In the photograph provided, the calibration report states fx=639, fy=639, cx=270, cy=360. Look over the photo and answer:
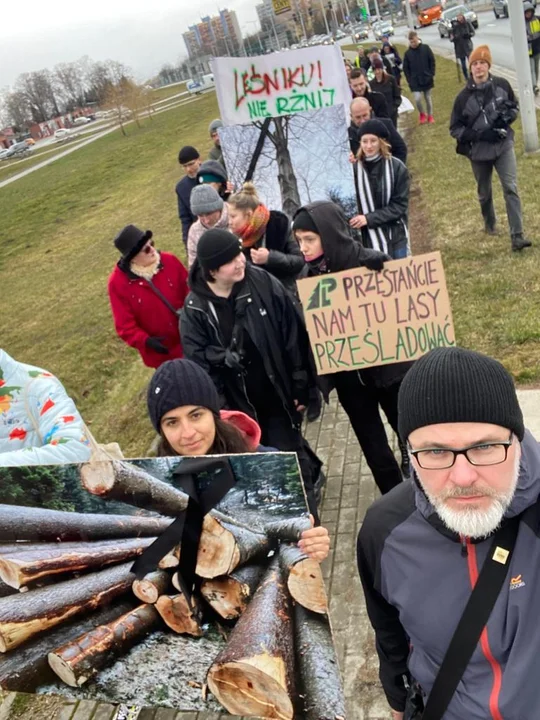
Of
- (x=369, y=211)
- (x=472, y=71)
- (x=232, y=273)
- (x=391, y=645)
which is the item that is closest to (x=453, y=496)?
(x=391, y=645)

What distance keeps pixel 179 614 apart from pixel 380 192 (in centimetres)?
399

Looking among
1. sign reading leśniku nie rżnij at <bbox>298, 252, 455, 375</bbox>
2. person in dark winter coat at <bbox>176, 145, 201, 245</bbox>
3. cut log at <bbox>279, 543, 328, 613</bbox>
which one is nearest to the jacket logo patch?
cut log at <bbox>279, 543, 328, 613</bbox>

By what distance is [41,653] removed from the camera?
6.80 ft

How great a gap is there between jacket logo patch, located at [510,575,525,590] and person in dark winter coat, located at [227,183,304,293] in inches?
114

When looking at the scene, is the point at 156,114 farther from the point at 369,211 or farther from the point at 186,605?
the point at 186,605

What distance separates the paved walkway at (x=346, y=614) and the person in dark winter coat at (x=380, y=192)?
165 cm

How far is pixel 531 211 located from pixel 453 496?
6880 mm

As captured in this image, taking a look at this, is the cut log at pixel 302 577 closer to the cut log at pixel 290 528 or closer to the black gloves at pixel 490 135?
the cut log at pixel 290 528

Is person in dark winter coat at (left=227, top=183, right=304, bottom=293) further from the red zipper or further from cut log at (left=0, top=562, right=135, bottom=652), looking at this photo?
the red zipper

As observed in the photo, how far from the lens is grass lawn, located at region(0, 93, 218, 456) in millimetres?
7547

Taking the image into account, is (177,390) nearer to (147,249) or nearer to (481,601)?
(481,601)

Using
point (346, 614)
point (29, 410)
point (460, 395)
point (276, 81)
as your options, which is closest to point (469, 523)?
point (460, 395)

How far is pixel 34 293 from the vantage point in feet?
44.1

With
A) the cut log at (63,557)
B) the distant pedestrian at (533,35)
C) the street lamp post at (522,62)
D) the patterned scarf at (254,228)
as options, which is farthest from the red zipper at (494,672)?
the distant pedestrian at (533,35)
